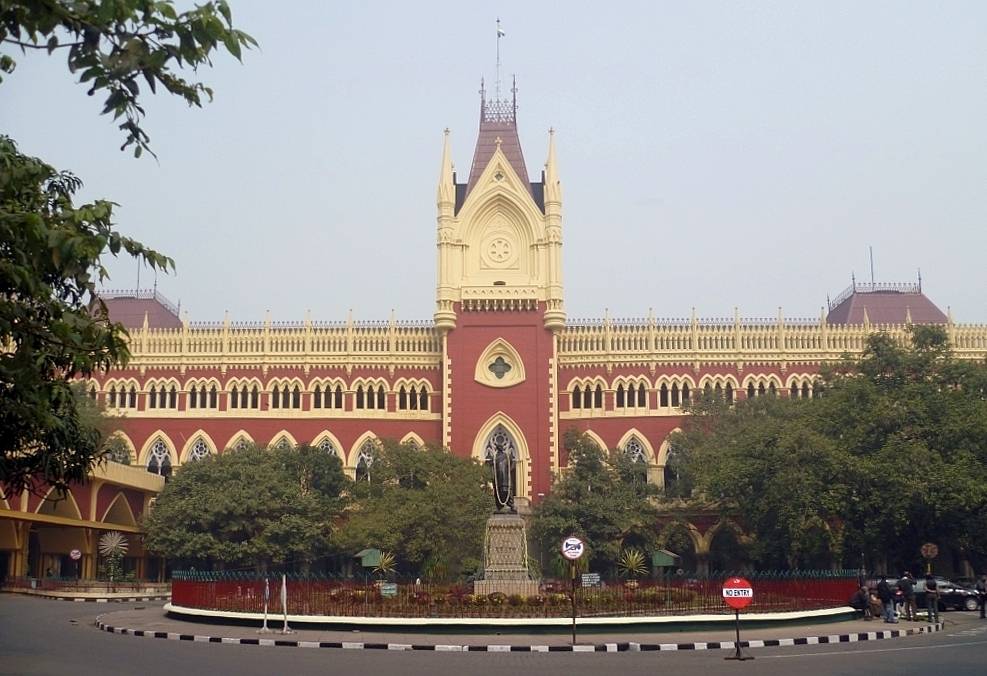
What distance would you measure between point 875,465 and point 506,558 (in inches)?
707

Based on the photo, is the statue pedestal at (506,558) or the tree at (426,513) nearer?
the statue pedestal at (506,558)

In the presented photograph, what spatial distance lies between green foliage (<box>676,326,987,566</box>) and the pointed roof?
2010 centimetres

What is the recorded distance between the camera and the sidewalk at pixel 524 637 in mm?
21469

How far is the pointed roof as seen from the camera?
59000mm

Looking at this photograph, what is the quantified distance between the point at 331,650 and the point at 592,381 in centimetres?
3795

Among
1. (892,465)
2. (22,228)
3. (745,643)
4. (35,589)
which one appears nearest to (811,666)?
(745,643)

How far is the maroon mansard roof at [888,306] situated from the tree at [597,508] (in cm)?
1971

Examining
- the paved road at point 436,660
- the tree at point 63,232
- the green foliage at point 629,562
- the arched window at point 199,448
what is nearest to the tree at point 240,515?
the arched window at point 199,448

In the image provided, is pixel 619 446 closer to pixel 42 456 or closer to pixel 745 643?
pixel 745 643

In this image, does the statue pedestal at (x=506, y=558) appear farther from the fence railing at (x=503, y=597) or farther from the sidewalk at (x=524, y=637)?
the sidewalk at (x=524, y=637)

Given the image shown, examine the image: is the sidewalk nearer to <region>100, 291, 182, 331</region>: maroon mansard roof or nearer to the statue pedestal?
the statue pedestal

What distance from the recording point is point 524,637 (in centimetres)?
2331

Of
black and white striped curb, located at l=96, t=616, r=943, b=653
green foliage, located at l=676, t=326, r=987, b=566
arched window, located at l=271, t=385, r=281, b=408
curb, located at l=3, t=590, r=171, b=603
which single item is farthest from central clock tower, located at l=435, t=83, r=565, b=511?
black and white striped curb, located at l=96, t=616, r=943, b=653

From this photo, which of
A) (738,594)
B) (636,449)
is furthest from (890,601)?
(636,449)
